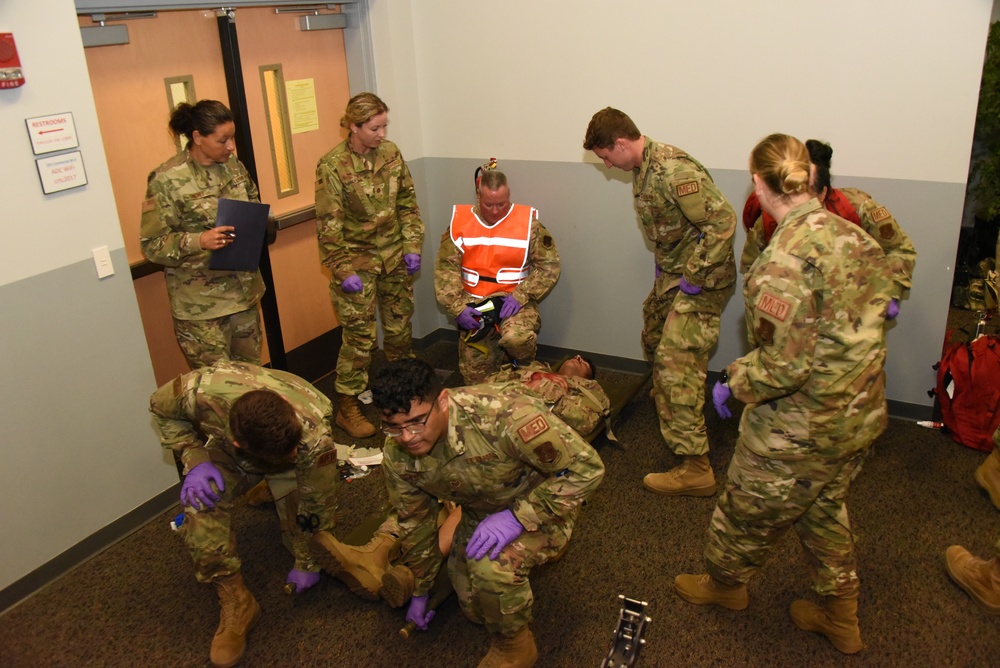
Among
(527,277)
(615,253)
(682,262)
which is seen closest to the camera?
(682,262)

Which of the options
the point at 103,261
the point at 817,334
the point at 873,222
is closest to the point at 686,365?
the point at 873,222

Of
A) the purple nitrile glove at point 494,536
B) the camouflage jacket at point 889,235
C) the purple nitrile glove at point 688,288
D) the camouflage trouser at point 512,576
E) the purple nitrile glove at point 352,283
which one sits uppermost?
the camouflage jacket at point 889,235

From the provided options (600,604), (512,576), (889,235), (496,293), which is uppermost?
(889,235)

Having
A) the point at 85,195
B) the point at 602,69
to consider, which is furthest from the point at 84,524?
the point at 602,69

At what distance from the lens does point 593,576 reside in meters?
2.92

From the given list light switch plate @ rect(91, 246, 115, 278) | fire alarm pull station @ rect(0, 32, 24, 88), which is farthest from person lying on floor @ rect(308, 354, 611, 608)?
fire alarm pull station @ rect(0, 32, 24, 88)

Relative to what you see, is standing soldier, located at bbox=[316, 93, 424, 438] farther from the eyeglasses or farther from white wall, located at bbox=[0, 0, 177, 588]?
the eyeglasses

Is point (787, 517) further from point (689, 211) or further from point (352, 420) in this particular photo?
point (352, 420)

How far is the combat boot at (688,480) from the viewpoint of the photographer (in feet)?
11.0

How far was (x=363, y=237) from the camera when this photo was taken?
3857mm

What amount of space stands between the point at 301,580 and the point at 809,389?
73.1 inches

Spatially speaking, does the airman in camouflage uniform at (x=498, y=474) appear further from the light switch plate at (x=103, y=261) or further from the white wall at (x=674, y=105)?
the white wall at (x=674, y=105)

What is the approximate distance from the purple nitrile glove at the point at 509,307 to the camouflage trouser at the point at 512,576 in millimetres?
1609

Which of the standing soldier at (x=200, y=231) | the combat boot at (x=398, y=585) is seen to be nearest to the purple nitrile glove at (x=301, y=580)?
the combat boot at (x=398, y=585)
